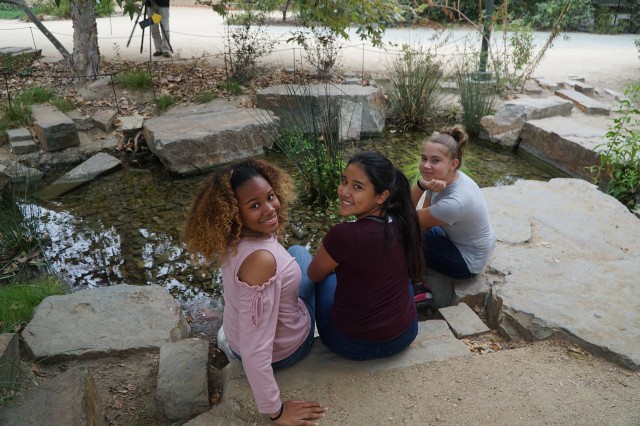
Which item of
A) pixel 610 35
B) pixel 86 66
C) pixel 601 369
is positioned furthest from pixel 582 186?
pixel 610 35

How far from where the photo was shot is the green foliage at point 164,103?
5230 mm

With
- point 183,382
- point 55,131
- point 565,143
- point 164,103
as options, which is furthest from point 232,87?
point 183,382

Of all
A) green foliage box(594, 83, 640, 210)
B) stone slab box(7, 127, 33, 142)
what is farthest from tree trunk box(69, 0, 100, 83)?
green foliage box(594, 83, 640, 210)

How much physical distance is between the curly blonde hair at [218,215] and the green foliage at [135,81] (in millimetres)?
4374

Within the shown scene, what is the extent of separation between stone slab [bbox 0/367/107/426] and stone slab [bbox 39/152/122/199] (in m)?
2.73

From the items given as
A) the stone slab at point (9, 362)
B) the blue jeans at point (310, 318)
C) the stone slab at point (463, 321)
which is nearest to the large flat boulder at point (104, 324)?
the stone slab at point (9, 362)

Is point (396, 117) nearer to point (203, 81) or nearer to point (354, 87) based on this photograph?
point (354, 87)

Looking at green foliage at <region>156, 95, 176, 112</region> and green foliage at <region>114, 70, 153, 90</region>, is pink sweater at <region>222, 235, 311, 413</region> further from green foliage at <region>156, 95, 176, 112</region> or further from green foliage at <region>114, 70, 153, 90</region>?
green foliage at <region>114, 70, 153, 90</region>

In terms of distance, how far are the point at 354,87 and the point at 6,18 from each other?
12.0m

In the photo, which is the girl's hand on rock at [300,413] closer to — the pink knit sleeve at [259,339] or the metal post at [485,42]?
the pink knit sleeve at [259,339]

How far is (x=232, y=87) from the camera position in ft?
18.8

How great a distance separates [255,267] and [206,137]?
10.00 feet

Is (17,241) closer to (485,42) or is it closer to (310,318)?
(310,318)

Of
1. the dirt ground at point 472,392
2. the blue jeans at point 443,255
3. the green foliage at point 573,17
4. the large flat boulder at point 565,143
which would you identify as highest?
the green foliage at point 573,17
